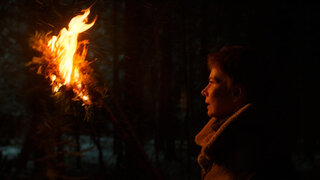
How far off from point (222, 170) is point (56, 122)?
125 inches

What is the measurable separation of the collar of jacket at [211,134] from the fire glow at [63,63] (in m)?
0.95

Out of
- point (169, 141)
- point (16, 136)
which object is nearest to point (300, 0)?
point (169, 141)

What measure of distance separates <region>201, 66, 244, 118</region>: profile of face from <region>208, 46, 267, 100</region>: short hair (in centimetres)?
5

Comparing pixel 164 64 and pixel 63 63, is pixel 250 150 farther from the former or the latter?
pixel 164 64

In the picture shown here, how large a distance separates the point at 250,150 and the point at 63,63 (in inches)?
54.6

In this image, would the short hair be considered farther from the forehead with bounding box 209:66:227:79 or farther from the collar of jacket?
the collar of jacket

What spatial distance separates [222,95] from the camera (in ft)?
6.22

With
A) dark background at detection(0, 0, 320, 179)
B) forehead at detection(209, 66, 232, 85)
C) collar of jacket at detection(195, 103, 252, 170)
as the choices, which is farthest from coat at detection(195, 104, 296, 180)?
dark background at detection(0, 0, 320, 179)

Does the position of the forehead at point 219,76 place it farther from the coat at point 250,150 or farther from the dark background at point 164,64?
the dark background at point 164,64

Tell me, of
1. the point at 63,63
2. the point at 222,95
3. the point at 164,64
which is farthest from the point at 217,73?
the point at 164,64

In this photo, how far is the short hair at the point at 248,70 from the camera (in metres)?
1.76

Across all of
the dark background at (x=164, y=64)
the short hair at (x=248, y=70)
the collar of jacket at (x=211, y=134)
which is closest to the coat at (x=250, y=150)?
the collar of jacket at (x=211, y=134)

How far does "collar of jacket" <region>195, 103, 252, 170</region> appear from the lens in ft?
5.42

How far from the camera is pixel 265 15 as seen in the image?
10078 mm
